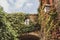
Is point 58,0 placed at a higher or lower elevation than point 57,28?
higher

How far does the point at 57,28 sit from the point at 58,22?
322mm

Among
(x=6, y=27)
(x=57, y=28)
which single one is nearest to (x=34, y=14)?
Answer: (x=6, y=27)

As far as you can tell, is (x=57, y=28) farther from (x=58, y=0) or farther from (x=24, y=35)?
(x=24, y=35)

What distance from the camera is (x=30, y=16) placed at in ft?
71.1

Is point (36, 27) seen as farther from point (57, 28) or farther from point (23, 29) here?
point (57, 28)

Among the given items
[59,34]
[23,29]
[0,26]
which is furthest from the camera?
[23,29]

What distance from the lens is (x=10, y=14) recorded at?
68.5 feet

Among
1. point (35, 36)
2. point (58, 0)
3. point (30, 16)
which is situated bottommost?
point (35, 36)

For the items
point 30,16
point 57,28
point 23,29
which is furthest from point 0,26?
point 30,16

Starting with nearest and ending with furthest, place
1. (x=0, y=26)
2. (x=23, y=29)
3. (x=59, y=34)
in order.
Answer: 1. (x=59, y=34)
2. (x=0, y=26)
3. (x=23, y=29)

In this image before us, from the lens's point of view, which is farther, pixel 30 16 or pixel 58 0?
pixel 30 16

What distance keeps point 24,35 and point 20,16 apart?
62.4 inches

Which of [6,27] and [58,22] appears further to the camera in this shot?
[6,27]

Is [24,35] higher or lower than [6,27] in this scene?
lower
